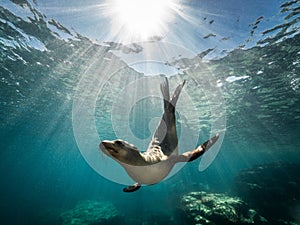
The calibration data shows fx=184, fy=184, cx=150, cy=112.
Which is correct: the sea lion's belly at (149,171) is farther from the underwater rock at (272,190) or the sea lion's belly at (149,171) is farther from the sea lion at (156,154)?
the underwater rock at (272,190)

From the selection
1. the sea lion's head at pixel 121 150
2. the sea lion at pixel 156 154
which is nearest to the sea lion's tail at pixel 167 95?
the sea lion at pixel 156 154

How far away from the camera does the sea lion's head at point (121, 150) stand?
1572 mm

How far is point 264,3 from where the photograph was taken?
7.98 metres

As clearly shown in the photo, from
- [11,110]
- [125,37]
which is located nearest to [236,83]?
[125,37]

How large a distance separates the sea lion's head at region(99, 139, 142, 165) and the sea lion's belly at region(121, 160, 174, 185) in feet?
0.92

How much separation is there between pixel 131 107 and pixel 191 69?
417 inches

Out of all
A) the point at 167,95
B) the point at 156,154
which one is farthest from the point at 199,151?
the point at 167,95

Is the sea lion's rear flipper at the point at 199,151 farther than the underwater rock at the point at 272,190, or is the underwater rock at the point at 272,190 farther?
the underwater rock at the point at 272,190

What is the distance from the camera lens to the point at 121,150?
1647 millimetres

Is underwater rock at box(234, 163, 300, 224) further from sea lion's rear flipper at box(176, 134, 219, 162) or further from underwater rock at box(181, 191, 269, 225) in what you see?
sea lion's rear flipper at box(176, 134, 219, 162)

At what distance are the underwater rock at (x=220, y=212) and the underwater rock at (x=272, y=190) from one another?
2.85m

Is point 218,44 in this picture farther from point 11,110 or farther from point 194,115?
point 11,110

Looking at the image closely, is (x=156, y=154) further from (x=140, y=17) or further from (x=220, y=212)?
(x=220, y=212)

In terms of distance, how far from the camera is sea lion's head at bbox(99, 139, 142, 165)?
1572mm
